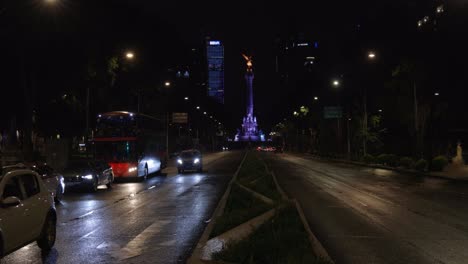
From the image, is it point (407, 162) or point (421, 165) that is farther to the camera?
point (407, 162)

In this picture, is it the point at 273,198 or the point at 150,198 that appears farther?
the point at 150,198

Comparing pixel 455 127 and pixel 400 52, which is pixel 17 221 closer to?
pixel 400 52

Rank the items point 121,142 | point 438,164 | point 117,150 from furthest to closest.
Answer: point 438,164
point 117,150
point 121,142

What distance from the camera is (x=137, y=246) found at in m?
11.7

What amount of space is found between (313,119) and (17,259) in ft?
303

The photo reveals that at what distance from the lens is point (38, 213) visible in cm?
1065

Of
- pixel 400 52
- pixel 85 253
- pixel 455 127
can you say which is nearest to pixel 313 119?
pixel 455 127

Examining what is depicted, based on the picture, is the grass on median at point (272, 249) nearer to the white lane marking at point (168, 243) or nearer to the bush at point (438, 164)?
the white lane marking at point (168, 243)

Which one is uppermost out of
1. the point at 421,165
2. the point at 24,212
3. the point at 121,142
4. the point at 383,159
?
the point at 121,142

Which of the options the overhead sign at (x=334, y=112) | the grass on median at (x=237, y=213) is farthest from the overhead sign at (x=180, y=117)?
the grass on median at (x=237, y=213)

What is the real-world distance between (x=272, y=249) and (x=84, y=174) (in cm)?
1971

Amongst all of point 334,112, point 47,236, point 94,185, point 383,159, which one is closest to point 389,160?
point 383,159

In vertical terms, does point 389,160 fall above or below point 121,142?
below

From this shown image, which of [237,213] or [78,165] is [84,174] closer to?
[78,165]
